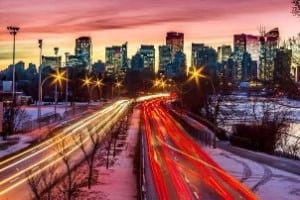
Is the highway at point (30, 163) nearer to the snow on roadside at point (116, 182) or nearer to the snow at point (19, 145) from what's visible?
the snow at point (19, 145)

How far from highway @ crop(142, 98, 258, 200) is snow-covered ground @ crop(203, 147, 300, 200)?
93cm

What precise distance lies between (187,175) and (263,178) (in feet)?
16.1

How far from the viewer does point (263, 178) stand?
39250 mm

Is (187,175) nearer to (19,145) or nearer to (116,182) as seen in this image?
(116,182)

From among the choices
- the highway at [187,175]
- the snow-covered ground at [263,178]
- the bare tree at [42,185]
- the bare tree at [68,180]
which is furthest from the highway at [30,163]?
the snow-covered ground at [263,178]

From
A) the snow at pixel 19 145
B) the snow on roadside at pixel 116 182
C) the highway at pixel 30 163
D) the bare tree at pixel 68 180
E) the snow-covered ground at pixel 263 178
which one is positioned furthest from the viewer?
the snow at pixel 19 145

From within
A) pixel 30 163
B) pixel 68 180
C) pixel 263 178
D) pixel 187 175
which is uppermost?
pixel 68 180

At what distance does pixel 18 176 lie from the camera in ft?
121

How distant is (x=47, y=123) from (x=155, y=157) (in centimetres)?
3471

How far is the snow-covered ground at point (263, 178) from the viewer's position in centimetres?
3347

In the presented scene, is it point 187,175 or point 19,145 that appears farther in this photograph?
point 19,145

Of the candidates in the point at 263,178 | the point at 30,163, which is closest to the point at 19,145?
the point at 30,163

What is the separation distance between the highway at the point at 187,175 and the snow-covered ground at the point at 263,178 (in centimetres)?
93

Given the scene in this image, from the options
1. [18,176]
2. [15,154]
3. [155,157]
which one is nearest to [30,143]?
[15,154]
